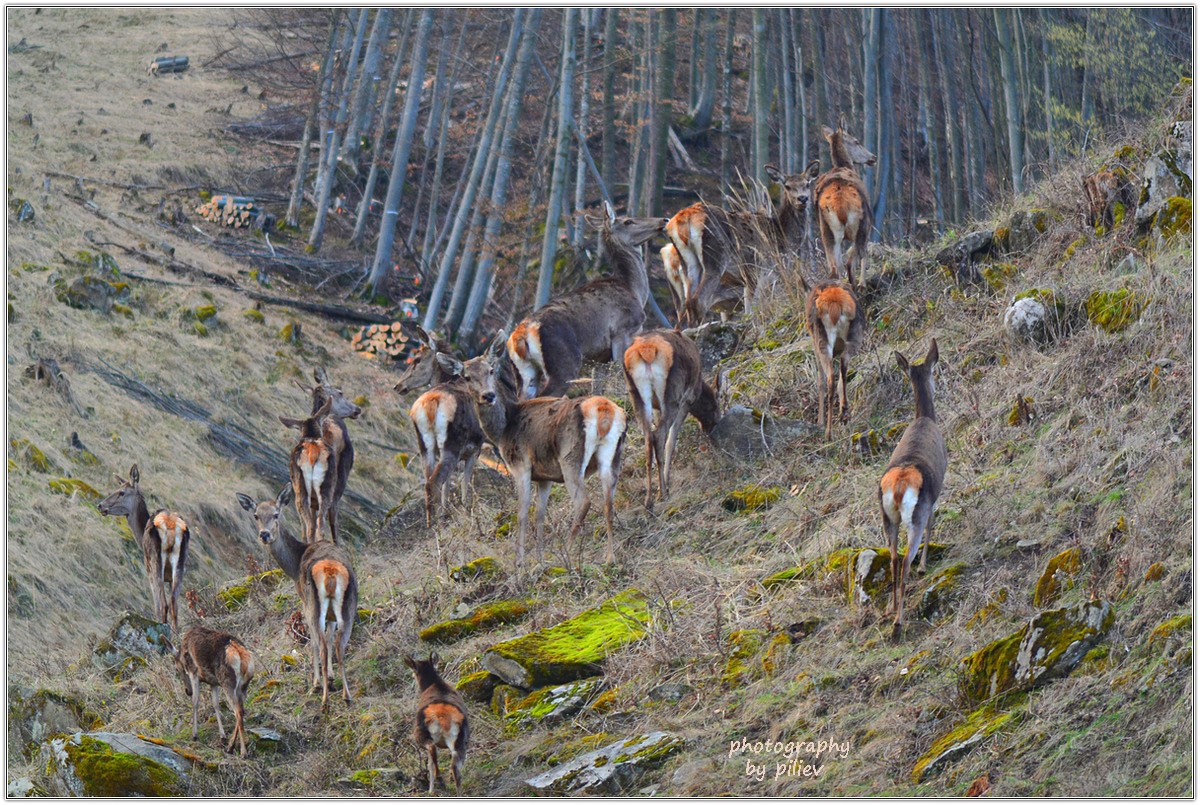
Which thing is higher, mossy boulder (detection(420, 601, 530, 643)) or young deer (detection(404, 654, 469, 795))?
young deer (detection(404, 654, 469, 795))

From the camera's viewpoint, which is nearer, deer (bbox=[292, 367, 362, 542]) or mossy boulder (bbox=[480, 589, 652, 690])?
mossy boulder (bbox=[480, 589, 652, 690])

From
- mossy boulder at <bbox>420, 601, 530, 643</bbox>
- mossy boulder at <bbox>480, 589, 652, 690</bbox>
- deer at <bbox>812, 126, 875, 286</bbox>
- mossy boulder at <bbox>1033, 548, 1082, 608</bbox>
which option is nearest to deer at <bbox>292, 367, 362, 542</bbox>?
mossy boulder at <bbox>420, 601, 530, 643</bbox>

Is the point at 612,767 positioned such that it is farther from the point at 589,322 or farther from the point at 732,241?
the point at 732,241

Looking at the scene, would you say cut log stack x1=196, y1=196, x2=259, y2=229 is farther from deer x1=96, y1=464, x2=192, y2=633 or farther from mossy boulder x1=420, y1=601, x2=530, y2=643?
mossy boulder x1=420, y1=601, x2=530, y2=643

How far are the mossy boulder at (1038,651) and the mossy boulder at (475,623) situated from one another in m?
4.44

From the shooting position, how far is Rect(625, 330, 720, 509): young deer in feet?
39.0

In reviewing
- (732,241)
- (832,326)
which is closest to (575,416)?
(832,326)

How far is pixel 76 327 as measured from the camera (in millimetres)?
22250

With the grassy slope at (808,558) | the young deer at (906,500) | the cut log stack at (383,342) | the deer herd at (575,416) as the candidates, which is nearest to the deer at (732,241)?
the deer herd at (575,416)

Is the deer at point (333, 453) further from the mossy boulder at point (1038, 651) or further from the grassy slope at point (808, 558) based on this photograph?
the mossy boulder at point (1038, 651)

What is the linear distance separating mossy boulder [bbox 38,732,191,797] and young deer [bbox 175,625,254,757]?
2.22 ft

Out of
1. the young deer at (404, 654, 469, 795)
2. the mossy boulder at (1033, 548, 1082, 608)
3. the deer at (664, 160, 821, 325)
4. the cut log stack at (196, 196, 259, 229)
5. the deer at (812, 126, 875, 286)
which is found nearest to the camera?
the mossy boulder at (1033, 548, 1082, 608)

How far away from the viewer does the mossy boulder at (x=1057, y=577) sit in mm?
8305

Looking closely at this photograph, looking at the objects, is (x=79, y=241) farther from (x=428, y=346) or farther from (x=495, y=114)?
(x=428, y=346)
